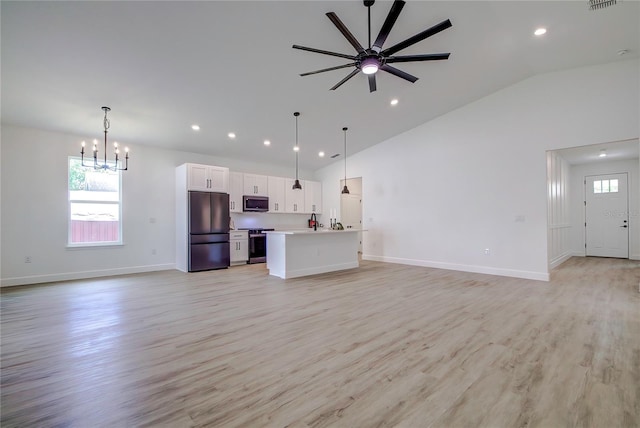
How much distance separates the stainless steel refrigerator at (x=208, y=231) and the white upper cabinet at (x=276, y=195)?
60.2 inches

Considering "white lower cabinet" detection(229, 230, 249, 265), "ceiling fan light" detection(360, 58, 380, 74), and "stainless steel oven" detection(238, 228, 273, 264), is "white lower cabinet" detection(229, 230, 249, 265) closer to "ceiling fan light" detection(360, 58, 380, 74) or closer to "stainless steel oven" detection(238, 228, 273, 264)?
"stainless steel oven" detection(238, 228, 273, 264)

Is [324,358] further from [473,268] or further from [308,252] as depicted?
[473,268]

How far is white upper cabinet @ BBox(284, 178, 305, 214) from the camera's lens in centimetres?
852

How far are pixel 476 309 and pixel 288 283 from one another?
2974 millimetres

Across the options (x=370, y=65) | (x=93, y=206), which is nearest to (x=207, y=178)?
(x=93, y=206)

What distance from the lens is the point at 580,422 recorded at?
1.61 m

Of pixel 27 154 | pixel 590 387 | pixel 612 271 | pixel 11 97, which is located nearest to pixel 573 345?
pixel 590 387

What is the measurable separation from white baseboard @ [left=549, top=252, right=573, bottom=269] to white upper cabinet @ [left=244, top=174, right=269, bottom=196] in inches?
274

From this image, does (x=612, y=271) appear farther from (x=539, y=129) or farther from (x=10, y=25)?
(x=10, y=25)

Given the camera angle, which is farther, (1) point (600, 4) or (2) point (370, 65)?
(1) point (600, 4)

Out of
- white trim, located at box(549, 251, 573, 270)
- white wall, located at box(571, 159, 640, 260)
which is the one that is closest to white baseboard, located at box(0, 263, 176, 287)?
white trim, located at box(549, 251, 573, 270)

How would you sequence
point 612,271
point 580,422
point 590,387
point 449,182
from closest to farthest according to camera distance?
point 580,422 → point 590,387 → point 612,271 → point 449,182

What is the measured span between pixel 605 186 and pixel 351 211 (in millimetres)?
7022

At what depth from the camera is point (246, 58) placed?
3.89 meters
